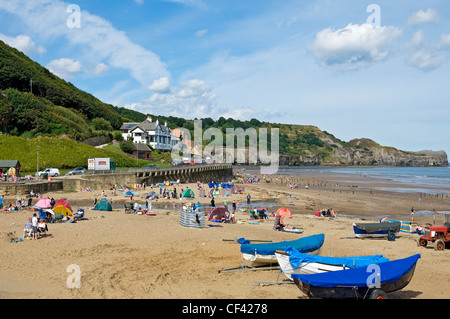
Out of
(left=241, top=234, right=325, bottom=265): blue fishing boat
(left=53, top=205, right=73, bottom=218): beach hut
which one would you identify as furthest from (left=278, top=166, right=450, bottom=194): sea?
(left=53, top=205, right=73, bottom=218): beach hut

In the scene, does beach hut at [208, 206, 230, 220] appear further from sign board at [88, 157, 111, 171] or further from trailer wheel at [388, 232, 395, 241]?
Answer: sign board at [88, 157, 111, 171]

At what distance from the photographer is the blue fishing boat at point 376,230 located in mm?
20031

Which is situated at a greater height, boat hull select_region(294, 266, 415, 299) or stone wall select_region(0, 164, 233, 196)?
stone wall select_region(0, 164, 233, 196)

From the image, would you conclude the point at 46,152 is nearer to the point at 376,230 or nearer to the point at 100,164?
the point at 100,164

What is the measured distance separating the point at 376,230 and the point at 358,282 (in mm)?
11135

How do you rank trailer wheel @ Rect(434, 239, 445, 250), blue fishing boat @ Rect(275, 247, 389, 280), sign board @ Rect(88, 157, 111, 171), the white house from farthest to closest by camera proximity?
the white house → sign board @ Rect(88, 157, 111, 171) → trailer wheel @ Rect(434, 239, 445, 250) → blue fishing boat @ Rect(275, 247, 389, 280)

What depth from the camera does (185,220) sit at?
69.5 feet

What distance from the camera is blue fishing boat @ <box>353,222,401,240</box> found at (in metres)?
20.0

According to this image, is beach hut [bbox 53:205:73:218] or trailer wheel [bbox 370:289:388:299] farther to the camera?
beach hut [bbox 53:205:73:218]

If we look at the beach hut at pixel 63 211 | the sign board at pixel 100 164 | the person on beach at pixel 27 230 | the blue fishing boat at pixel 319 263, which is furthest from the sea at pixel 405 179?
the person on beach at pixel 27 230

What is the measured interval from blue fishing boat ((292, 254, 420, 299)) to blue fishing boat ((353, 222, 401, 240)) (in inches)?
387
